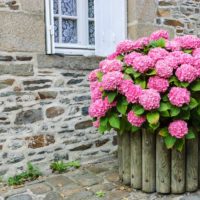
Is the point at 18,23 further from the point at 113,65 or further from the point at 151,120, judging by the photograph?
the point at 151,120

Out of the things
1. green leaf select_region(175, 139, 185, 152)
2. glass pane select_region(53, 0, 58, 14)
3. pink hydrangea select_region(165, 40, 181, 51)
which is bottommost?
green leaf select_region(175, 139, 185, 152)

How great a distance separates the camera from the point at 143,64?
2.63 meters

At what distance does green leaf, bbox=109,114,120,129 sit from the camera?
2699 mm

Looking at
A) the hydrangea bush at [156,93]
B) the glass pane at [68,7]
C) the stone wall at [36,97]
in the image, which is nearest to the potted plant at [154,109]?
the hydrangea bush at [156,93]

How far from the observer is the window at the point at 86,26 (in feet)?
12.1

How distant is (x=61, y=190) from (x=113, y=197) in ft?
1.63

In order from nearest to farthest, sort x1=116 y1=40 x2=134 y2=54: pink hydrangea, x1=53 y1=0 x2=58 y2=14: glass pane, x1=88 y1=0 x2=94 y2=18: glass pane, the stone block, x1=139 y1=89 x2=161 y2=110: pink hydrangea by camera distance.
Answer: x1=139 y1=89 x2=161 y2=110: pink hydrangea
x1=116 y1=40 x2=134 y2=54: pink hydrangea
the stone block
x1=53 y1=0 x2=58 y2=14: glass pane
x1=88 y1=0 x2=94 y2=18: glass pane

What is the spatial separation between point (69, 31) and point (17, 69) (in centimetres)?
90

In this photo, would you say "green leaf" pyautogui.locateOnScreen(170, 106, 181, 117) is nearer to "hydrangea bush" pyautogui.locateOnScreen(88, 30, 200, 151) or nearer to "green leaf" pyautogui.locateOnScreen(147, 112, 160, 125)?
"hydrangea bush" pyautogui.locateOnScreen(88, 30, 200, 151)

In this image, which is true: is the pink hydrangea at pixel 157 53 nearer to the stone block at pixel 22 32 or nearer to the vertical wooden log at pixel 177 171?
the vertical wooden log at pixel 177 171

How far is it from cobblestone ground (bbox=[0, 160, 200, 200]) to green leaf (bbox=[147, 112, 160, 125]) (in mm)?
688

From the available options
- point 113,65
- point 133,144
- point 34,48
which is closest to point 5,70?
point 34,48

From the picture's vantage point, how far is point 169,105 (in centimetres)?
257

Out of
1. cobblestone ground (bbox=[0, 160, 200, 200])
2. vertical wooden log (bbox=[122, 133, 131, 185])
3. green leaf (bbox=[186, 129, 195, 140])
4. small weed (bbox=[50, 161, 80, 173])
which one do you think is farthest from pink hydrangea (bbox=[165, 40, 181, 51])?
small weed (bbox=[50, 161, 80, 173])
